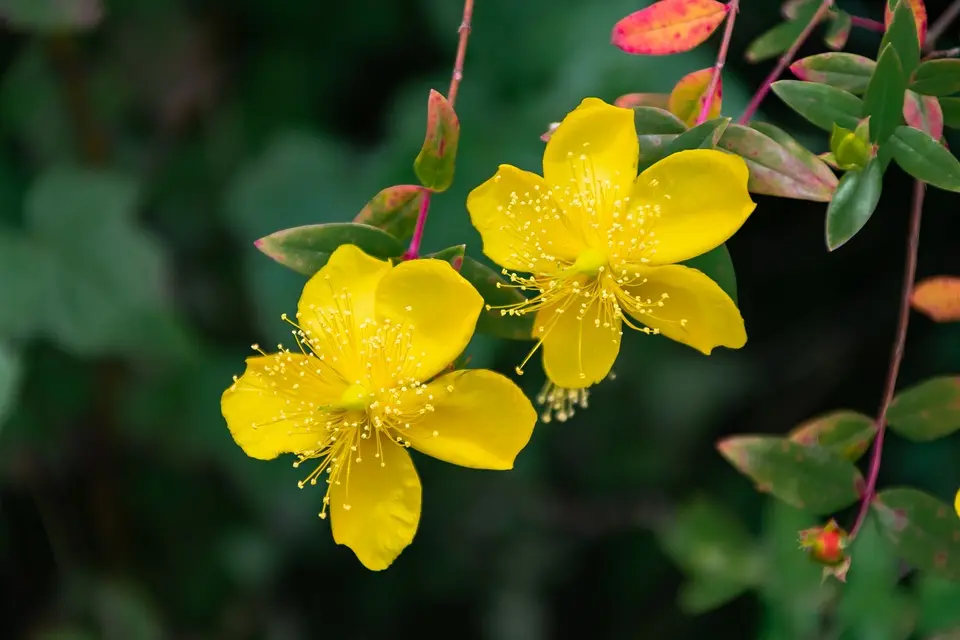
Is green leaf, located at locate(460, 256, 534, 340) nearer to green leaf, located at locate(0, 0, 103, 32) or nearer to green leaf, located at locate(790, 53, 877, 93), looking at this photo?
green leaf, located at locate(790, 53, 877, 93)

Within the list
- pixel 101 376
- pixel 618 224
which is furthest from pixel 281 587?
pixel 618 224

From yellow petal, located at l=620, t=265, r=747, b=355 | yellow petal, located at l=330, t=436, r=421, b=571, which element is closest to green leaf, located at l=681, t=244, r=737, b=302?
yellow petal, located at l=620, t=265, r=747, b=355

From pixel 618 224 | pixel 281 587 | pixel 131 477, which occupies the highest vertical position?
pixel 618 224

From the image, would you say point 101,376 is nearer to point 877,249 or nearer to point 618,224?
point 618,224

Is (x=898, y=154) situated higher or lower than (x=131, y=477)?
higher

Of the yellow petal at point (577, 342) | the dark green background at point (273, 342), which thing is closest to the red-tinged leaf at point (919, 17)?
the yellow petal at point (577, 342)

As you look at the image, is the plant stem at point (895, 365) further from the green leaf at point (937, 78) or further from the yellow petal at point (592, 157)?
the yellow petal at point (592, 157)

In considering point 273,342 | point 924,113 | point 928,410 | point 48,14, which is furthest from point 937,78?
point 48,14
